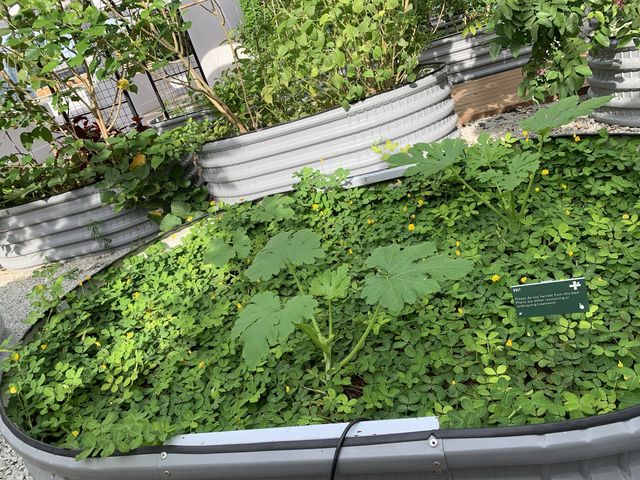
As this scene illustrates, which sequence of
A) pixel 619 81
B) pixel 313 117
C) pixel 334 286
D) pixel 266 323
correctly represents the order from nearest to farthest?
pixel 266 323, pixel 334 286, pixel 619 81, pixel 313 117

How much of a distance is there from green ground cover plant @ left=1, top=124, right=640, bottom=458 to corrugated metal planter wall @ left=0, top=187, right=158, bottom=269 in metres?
1.40

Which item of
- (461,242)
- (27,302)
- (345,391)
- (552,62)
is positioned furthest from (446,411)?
(27,302)

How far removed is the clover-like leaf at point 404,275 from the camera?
1262 millimetres

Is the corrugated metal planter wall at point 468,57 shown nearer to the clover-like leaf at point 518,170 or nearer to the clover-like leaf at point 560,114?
the clover-like leaf at point 560,114

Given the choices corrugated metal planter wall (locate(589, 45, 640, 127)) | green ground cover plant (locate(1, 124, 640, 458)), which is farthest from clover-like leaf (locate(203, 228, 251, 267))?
corrugated metal planter wall (locate(589, 45, 640, 127))

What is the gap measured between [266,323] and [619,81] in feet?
9.02

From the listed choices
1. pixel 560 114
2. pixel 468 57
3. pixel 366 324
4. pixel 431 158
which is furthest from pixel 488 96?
pixel 366 324

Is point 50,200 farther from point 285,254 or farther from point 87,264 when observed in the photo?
point 285,254

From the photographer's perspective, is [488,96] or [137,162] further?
[488,96]

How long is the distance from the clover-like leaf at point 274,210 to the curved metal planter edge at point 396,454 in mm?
1180

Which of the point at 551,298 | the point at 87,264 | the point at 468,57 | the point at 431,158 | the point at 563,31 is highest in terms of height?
the point at 563,31

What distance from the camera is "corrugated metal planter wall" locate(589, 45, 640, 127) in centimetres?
274

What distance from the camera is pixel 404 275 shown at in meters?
1.34

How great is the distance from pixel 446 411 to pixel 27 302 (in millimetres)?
3256
